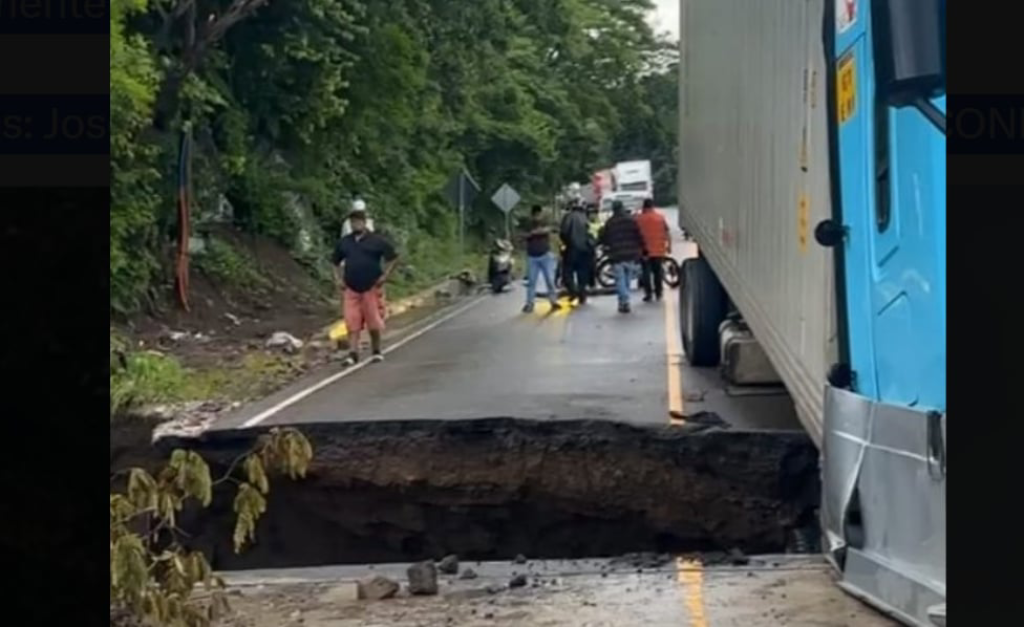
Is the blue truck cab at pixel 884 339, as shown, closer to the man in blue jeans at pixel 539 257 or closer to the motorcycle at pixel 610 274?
the man in blue jeans at pixel 539 257

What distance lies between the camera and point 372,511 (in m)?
12.7

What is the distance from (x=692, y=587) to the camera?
311 inches

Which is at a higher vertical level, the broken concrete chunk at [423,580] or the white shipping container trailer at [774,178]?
the white shipping container trailer at [774,178]

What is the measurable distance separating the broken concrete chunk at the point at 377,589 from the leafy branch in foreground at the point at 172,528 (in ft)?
5.41

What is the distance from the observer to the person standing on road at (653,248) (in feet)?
78.7

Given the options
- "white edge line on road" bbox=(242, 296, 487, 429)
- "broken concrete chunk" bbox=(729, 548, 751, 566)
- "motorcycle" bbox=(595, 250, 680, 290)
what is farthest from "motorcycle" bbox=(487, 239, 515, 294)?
"broken concrete chunk" bbox=(729, 548, 751, 566)

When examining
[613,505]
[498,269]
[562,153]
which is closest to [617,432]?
[613,505]

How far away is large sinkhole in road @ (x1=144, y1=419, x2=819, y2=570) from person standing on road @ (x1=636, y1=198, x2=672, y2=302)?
1137cm

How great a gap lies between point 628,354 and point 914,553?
12.3m

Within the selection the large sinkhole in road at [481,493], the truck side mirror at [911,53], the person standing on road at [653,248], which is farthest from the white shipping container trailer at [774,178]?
the person standing on road at [653,248]

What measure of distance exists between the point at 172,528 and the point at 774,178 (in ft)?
15.2

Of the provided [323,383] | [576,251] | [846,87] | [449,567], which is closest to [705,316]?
[323,383]

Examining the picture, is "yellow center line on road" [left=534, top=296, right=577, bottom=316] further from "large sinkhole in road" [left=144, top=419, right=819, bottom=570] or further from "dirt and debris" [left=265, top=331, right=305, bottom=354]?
"large sinkhole in road" [left=144, top=419, right=819, bottom=570]
